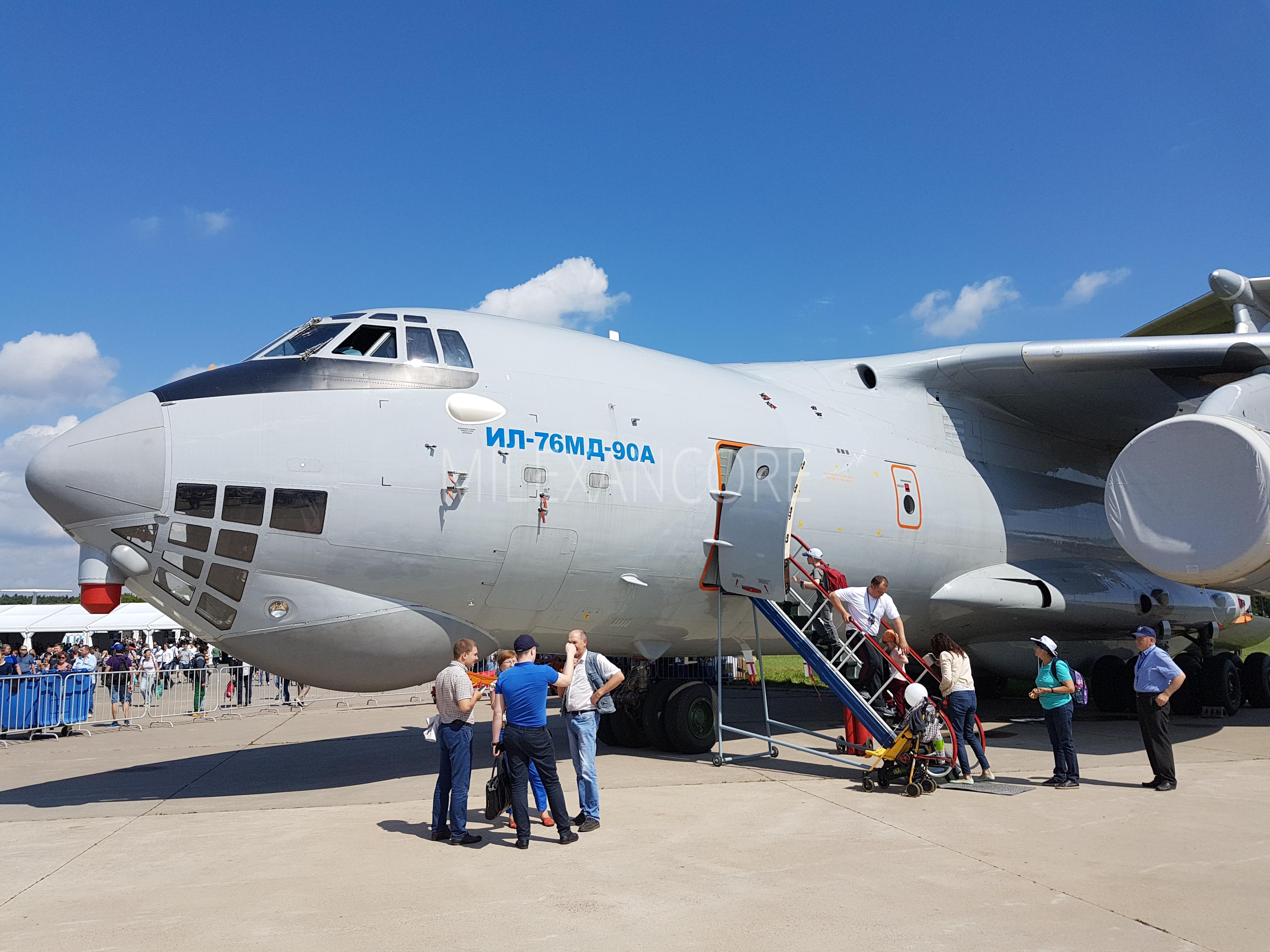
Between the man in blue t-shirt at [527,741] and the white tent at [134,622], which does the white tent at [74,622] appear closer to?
the white tent at [134,622]

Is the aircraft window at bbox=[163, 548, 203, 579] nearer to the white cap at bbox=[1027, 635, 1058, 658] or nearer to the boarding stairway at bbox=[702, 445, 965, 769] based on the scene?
the boarding stairway at bbox=[702, 445, 965, 769]

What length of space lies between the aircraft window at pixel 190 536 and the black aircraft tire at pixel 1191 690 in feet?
44.9

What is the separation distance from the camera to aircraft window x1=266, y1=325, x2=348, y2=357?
25.5 feet

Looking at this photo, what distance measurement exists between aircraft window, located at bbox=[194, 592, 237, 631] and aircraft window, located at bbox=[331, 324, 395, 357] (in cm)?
220

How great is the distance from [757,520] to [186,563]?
5038 millimetres

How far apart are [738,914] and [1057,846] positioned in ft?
8.52

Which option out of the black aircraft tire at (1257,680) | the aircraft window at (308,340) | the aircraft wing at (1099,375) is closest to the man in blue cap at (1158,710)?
the aircraft wing at (1099,375)

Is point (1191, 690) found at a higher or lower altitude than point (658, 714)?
lower

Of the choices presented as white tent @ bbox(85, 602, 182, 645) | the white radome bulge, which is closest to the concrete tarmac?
the white radome bulge

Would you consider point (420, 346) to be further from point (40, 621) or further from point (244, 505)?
point (40, 621)

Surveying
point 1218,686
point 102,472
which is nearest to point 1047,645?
point 1218,686

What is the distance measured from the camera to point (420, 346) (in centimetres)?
791

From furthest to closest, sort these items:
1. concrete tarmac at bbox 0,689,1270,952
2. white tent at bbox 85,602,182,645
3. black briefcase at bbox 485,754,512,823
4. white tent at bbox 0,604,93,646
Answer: white tent at bbox 0,604,93,646
white tent at bbox 85,602,182,645
black briefcase at bbox 485,754,512,823
concrete tarmac at bbox 0,689,1270,952

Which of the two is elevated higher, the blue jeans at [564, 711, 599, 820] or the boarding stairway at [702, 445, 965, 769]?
the boarding stairway at [702, 445, 965, 769]
